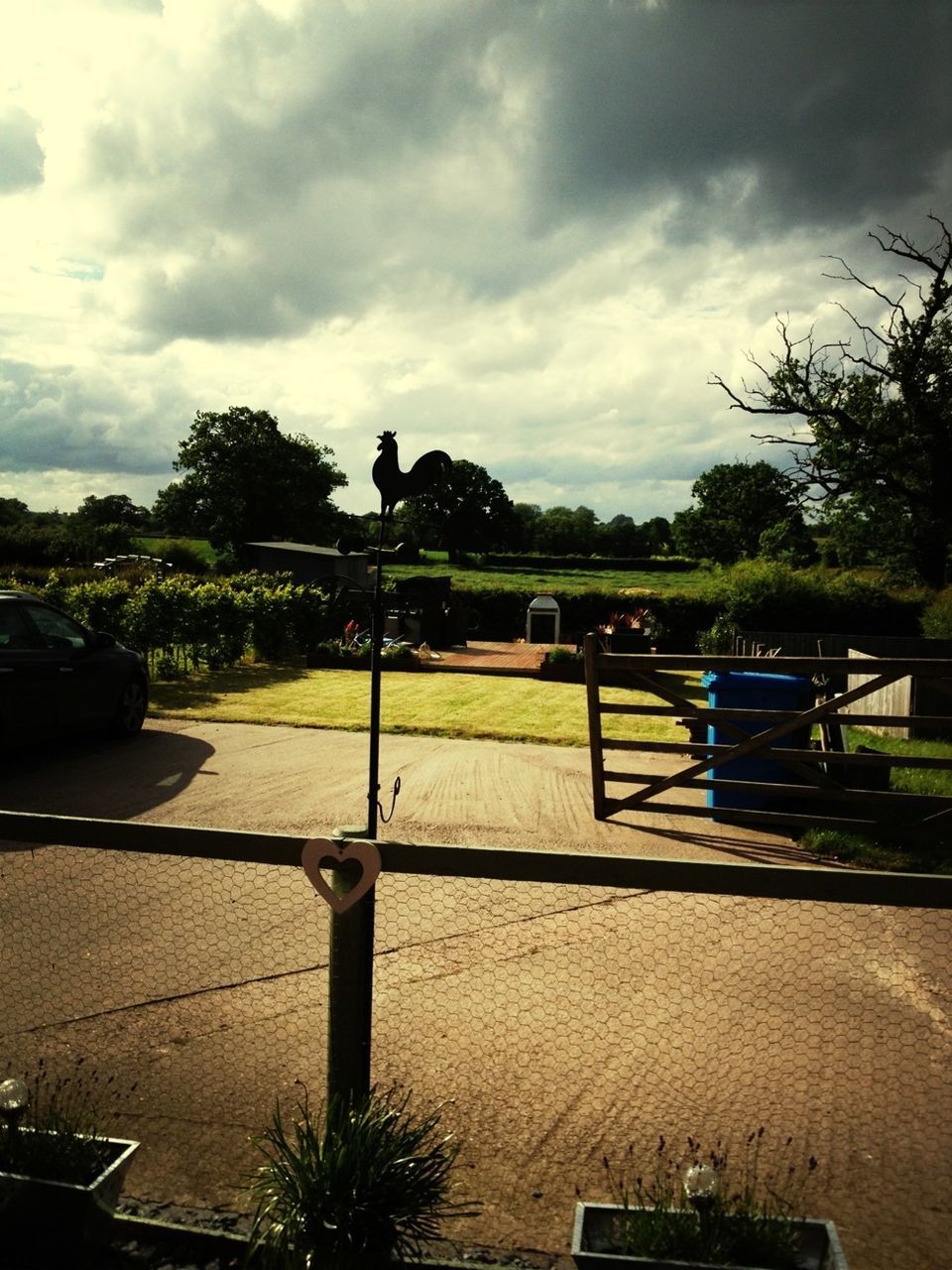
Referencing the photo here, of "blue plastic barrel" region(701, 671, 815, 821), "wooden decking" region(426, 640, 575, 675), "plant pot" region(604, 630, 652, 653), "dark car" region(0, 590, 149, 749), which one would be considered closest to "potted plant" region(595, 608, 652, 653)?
"plant pot" region(604, 630, 652, 653)

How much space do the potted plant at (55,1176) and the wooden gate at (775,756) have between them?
553cm

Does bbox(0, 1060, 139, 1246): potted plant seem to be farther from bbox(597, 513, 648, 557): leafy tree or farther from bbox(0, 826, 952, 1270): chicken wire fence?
bbox(597, 513, 648, 557): leafy tree

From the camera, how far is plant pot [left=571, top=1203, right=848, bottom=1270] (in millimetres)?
2494

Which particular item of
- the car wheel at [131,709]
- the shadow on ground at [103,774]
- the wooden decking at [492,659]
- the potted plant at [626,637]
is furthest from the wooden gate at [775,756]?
the potted plant at [626,637]

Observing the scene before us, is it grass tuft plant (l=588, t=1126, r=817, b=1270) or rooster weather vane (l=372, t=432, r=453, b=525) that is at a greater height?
rooster weather vane (l=372, t=432, r=453, b=525)

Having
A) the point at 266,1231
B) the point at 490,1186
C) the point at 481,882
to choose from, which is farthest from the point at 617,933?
the point at 266,1231

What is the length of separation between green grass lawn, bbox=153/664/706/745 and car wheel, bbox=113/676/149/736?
5.34 feet

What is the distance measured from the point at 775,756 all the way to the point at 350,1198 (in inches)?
244

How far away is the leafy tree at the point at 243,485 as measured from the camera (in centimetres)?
6881

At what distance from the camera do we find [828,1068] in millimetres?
3988

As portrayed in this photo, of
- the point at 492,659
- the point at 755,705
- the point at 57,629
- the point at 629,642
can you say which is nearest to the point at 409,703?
the point at 57,629

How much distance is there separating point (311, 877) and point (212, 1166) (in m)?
1.14

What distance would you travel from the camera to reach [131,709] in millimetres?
11875

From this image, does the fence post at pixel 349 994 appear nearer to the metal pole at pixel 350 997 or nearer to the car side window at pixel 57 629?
the metal pole at pixel 350 997
